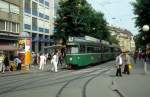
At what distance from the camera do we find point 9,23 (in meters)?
64.7

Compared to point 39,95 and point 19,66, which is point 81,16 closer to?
point 19,66

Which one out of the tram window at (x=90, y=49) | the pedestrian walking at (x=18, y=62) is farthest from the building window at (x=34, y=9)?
the pedestrian walking at (x=18, y=62)

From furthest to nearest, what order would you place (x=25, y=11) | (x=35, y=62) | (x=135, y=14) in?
(x=25, y=11) → (x=135, y=14) → (x=35, y=62)

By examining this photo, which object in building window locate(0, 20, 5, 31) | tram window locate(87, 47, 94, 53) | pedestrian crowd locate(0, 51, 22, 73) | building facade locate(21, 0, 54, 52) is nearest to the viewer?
pedestrian crowd locate(0, 51, 22, 73)

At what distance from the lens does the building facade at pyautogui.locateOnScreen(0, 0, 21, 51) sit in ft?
198

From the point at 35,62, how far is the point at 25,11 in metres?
18.7

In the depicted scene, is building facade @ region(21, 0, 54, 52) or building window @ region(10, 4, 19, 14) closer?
building window @ region(10, 4, 19, 14)

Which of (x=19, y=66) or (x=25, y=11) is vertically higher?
(x=25, y=11)

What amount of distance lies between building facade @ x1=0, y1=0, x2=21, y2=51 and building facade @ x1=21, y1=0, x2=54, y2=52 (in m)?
3.97

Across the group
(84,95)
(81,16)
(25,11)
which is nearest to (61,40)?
(81,16)

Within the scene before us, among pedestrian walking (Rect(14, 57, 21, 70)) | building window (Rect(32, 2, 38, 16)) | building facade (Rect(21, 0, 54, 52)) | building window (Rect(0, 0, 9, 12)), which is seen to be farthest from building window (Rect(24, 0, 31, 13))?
pedestrian walking (Rect(14, 57, 21, 70))

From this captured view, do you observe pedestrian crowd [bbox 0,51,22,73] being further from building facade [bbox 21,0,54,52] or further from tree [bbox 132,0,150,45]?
building facade [bbox 21,0,54,52]

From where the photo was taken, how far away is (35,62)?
58.7 m

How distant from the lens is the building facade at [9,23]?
60.4m
